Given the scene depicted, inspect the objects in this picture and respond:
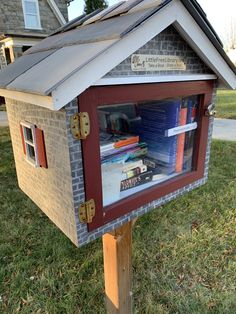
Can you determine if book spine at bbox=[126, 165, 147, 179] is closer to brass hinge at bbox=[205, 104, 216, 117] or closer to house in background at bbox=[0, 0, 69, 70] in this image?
brass hinge at bbox=[205, 104, 216, 117]

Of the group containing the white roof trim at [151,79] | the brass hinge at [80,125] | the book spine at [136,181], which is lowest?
the book spine at [136,181]

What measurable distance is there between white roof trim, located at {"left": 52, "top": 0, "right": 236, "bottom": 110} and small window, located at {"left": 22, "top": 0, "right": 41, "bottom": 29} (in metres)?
10.9

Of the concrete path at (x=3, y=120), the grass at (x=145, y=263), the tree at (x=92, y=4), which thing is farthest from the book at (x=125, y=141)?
the tree at (x=92, y=4)

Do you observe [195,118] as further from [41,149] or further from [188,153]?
[41,149]

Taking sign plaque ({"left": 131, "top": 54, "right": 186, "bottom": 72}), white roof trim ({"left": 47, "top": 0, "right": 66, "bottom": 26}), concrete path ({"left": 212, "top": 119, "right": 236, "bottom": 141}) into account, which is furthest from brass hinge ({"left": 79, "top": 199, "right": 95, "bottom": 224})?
white roof trim ({"left": 47, "top": 0, "right": 66, "bottom": 26})

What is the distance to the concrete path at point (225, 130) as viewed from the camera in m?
5.64

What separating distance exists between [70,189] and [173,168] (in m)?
0.64

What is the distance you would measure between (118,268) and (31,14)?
11.2 m

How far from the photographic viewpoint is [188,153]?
149 cm

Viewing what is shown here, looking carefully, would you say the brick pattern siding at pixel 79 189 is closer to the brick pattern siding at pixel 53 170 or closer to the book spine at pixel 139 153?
the brick pattern siding at pixel 53 170

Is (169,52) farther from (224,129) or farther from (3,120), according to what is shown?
(3,120)

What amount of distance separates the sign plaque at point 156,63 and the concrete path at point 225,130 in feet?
15.5

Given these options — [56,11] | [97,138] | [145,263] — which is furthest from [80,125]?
[56,11]

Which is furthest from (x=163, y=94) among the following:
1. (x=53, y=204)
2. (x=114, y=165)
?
(x=53, y=204)
